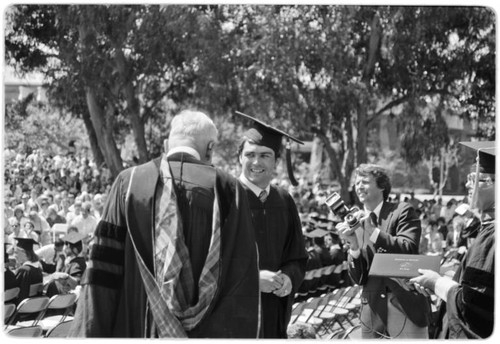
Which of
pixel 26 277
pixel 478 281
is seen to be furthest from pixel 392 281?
pixel 26 277

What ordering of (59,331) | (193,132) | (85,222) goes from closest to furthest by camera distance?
(193,132)
(59,331)
(85,222)

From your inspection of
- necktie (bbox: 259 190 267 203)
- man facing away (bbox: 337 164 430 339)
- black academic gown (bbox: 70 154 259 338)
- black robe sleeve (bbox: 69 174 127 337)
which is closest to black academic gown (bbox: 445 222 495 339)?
black academic gown (bbox: 70 154 259 338)

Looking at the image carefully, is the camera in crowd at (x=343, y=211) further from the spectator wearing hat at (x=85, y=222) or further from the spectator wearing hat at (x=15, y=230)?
the spectator wearing hat at (x=85, y=222)

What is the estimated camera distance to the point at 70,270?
10.3 metres


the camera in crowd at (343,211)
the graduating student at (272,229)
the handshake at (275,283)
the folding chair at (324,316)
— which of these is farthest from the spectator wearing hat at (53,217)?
the handshake at (275,283)

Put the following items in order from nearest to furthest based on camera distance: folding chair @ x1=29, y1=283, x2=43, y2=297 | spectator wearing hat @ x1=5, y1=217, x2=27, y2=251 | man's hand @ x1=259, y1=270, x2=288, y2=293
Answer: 1. man's hand @ x1=259, y1=270, x2=288, y2=293
2. folding chair @ x1=29, y1=283, x2=43, y2=297
3. spectator wearing hat @ x1=5, y1=217, x2=27, y2=251

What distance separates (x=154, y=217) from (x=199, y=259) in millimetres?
258

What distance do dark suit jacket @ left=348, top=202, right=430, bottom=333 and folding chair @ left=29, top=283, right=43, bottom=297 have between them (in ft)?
15.0

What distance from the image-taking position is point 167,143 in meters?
3.58

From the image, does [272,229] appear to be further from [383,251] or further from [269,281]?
[383,251]

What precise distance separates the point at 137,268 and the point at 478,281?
57.9 inches

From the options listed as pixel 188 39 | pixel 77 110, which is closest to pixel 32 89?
pixel 77 110

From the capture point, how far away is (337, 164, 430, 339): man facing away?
4879 millimetres

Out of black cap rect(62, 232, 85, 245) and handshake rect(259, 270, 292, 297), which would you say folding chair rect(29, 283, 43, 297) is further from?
handshake rect(259, 270, 292, 297)
